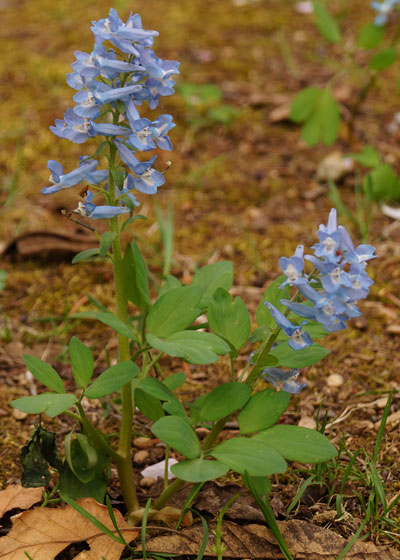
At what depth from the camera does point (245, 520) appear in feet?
5.89

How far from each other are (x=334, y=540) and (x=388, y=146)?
105 inches

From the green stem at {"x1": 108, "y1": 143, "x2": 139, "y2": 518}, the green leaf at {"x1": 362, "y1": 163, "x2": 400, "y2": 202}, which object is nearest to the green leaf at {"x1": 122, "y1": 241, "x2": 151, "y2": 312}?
the green stem at {"x1": 108, "y1": 143, "x2": 139, "y2": 518}

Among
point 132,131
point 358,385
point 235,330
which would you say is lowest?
point 358,385

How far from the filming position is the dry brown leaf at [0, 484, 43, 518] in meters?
1.85

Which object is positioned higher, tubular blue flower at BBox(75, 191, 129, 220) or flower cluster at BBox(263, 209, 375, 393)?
tubular blue flower at BBox(75, 191, 129, 220)

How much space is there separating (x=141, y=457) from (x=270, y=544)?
58 cm

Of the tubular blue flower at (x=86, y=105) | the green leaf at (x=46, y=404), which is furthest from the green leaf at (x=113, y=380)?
the tubular blue flower at (x=86, y=105)

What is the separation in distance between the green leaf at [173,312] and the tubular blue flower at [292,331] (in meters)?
0.22

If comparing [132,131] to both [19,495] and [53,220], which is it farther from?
[53,220]

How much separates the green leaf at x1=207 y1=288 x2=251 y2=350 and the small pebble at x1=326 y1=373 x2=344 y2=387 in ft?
2.46

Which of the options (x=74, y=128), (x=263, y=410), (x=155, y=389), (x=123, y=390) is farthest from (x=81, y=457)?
(x=74, y=128)

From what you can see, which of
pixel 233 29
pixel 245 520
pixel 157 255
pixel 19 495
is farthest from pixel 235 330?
pixel 233 29

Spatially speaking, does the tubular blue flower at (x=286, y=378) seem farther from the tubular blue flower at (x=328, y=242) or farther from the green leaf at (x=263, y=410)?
the tubular blue flower at (x=328, y=242)

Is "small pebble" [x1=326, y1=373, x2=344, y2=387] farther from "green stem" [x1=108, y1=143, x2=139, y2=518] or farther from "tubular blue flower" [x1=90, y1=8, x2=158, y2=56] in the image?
"tubular blue flower" [x1=90, y1=8, x2=158, y2=56]
